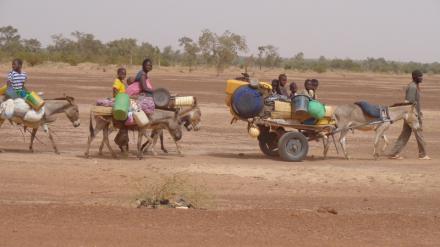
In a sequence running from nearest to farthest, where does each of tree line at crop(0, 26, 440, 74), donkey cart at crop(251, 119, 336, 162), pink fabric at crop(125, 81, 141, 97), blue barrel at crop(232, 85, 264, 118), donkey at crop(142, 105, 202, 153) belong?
1. blue barrel at crop(232, 85, 264, 118)
2. donkey cart at crop(251, 119, 336, 162)
3. pink fabric at crop(125, 81, 141, 97)
4. donkey at crop(142, 105, 202, 153)
5. tree line at crop(0, 26, 440, 74)

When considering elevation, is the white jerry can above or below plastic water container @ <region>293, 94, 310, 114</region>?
below

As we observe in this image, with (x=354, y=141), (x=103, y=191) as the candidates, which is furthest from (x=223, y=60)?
(x=103, y=191)

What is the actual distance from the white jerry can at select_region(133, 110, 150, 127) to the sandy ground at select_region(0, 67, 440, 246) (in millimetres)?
780

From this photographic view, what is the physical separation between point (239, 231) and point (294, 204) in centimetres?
262

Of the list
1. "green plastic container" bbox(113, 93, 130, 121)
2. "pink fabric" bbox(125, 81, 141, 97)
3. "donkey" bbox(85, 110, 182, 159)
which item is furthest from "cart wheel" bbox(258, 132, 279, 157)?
"green plastic container" bbox(113, 93, 130, 121)

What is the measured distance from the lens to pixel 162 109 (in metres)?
17.7

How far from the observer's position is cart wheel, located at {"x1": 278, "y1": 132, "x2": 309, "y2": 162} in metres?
17.1

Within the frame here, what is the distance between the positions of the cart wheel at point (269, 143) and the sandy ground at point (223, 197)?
1.39 ft

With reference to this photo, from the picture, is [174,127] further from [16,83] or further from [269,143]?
[16,83]

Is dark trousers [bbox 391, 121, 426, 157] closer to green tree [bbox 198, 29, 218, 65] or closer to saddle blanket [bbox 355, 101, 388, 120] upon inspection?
saddle blanket [bbox 355, 101, 388, 120]

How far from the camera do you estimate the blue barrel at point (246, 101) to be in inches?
660

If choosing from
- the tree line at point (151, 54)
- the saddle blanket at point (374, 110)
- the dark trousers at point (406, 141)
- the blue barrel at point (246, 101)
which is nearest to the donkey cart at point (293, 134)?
the blue barrel at point (246, 101)

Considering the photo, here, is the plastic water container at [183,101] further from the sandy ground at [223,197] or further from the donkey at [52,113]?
the donkey at [52,113]

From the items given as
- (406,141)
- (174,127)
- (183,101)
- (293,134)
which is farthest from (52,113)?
(406,141)
